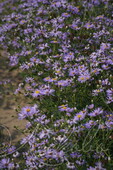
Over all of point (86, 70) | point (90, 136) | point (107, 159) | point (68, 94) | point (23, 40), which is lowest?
point (107, 159)

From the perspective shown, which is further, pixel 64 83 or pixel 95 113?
pixel 64 83

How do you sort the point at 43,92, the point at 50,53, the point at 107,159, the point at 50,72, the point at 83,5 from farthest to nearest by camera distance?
the point at 83,5
the point at 50,53
the point at 50,72
the point at 43,92
the point at 107,159

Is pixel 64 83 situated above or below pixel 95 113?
above

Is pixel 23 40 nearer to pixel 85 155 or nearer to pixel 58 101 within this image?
pixel 58 101

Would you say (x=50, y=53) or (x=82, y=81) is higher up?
(x=50, y=53)

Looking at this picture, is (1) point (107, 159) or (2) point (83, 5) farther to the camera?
(2) point (83, 5)

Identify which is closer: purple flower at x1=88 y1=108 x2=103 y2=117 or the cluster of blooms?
the cluster of blooms

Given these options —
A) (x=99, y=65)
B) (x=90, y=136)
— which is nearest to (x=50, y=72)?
(x=99, y=65)

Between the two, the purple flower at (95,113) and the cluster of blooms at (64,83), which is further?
the purple flower at (95,113)
